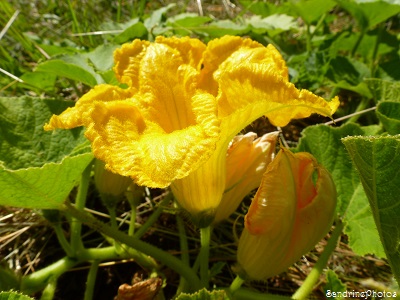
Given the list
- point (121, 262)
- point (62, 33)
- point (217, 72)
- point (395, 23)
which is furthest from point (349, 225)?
point (395, 23)

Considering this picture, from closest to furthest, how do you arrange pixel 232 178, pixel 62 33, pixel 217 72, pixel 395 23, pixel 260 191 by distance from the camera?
1. pixel 260 191
2. pixel 217 72
3. pixel 232 178
4. pixel 62 33
5. pixel 395 23

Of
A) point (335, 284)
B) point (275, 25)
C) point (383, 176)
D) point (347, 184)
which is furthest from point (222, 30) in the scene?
point (383, 176)

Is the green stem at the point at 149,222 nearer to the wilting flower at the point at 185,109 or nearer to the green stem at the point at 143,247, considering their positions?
the green stem at the point at 143,247

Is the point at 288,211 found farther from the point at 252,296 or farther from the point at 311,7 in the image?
the point at 311,7

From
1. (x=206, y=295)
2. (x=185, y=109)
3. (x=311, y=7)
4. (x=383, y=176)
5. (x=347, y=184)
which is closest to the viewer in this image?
(x=383, y=176)

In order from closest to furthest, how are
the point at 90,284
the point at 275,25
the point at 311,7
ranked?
the point at 90,284 < the point at 311,7 < the point at 275,25

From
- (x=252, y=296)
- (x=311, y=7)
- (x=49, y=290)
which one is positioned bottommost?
(x=49, y=290)

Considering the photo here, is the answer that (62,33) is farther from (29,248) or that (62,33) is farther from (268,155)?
(268,155)
